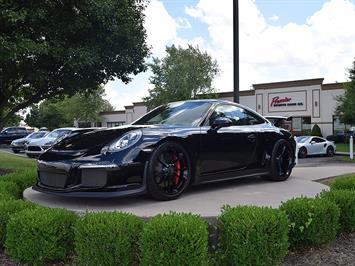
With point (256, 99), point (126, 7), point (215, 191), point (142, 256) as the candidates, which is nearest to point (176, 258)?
point (142, 256)

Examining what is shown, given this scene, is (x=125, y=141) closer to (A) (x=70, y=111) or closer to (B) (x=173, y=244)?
(B) (x=173, y=244)

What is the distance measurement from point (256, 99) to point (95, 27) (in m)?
36.0

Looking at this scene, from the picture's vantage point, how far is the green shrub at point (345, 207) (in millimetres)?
4961

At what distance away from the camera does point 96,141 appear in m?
5.16

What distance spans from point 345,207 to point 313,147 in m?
22.4

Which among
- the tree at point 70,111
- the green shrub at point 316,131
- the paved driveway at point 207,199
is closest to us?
the paved driveway at point 207,199

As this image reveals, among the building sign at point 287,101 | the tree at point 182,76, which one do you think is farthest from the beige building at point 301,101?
the tree at point 182,76

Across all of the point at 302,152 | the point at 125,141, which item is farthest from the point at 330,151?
the point at 125,141

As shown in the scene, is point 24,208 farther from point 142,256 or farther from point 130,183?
point 142,256

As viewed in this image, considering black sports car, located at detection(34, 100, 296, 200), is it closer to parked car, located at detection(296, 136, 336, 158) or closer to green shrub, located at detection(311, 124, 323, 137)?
parked car, located at detection(296, 136, 336, 158)

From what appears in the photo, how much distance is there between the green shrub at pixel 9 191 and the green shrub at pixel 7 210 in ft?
1.70

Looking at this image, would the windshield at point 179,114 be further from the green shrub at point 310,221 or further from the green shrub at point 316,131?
the green shrub at point 316,131

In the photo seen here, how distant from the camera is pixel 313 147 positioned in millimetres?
26516

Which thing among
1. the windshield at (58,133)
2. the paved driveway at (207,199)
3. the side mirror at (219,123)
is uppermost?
the windshield at (58,133)
